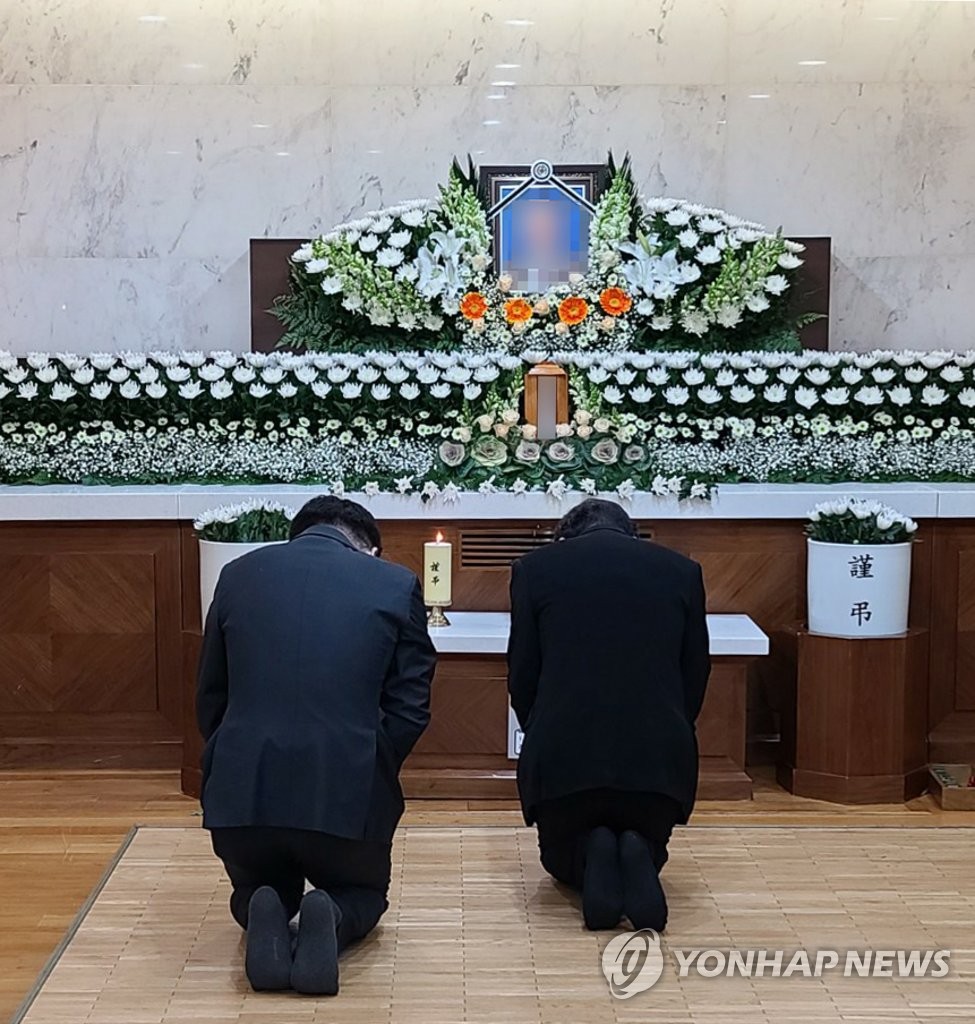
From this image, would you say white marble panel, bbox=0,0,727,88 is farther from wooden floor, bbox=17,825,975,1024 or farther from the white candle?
wooden floor, bbox=17,825,975,1024

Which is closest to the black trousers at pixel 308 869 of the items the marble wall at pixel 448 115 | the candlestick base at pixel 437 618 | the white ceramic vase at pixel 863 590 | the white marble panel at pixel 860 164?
the candlestick base at pixel 437 618

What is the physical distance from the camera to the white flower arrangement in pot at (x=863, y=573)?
552 cm

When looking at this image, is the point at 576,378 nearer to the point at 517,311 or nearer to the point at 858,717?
the point at 517,311

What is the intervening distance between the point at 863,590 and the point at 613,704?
176 centimetres

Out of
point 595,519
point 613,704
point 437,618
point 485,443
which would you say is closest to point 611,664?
point 613,704

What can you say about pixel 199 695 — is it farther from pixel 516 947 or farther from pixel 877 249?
pixel 877 249

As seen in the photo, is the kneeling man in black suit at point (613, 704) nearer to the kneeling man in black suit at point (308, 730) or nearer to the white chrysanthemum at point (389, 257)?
the kneeling man in black suit at point (308, 730)

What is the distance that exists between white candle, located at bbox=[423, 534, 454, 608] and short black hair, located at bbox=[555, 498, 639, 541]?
113cm

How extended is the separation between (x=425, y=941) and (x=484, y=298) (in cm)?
319

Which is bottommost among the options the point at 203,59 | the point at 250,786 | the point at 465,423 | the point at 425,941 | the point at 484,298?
the point at 425,941

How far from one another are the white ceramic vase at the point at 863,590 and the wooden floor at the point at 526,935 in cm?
77

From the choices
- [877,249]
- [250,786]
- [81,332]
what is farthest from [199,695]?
[877,249]

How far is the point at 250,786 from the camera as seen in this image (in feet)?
12.1

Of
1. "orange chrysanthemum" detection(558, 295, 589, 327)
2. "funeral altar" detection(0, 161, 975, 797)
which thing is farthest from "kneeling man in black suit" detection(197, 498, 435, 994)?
"orange chrysanthemum" detection(558, 295, 589, 327)
